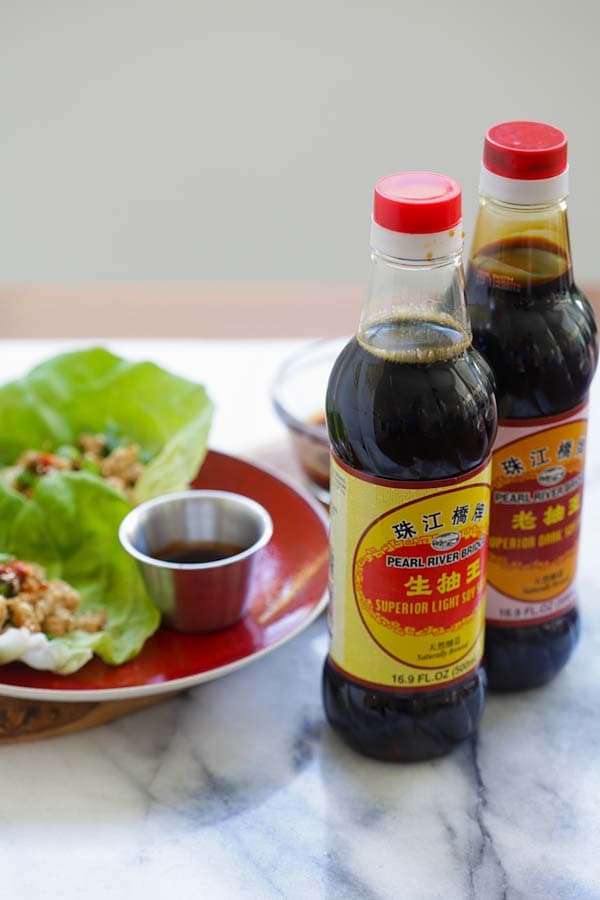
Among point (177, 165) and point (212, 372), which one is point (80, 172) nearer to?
point (177, 165)

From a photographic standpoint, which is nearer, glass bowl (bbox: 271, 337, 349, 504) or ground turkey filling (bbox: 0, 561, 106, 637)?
ground turkey filling (bbox: 0, 561, 106, 637)

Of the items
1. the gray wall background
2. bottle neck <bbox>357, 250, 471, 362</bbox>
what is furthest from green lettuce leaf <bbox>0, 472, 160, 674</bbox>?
the gray wall background

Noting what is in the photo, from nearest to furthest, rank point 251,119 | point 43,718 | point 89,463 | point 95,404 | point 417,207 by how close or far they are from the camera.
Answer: point 417,207
point 43,718
point 89,463
point 95,404
point 251,119

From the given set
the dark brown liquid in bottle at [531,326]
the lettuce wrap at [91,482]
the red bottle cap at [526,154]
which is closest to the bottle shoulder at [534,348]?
the dark brown liquid in bottle at [531,326]

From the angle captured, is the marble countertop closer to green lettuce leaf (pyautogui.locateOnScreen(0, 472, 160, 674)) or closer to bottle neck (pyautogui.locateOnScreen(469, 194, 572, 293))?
green lettuce leaf (pyautogui.locateOnScreen(0, 472, 160, 674))

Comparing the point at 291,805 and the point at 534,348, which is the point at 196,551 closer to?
the point at 291,805

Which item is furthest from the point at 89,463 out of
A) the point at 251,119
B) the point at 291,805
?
the point at 251,119

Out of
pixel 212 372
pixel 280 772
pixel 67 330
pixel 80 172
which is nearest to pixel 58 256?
pixel 80 172
